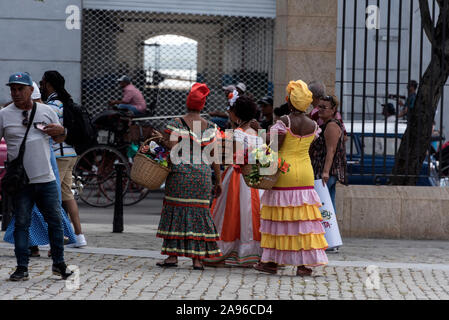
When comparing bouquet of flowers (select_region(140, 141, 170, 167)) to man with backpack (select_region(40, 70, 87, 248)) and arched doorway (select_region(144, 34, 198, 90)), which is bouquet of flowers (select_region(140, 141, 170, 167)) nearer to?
man with backpack (select_region(40, 70, 87, 248))

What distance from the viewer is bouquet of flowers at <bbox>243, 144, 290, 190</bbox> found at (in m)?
7.51

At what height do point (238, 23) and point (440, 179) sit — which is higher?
point (238, 23)

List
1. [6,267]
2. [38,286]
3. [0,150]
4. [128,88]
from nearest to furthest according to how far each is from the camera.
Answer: [38,286], [6,267], [0,150], [128,88]

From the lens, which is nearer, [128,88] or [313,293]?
[313,293]

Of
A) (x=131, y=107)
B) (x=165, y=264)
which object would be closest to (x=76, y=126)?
(x=165, y=264)

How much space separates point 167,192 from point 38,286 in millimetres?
1556

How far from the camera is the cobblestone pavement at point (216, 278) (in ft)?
21.4

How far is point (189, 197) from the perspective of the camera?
762cm

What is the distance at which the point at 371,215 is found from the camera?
10734 millimetres

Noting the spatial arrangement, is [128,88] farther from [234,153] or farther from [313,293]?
[313,293]

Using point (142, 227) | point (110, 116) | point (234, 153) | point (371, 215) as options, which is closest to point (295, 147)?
point (234, 153)

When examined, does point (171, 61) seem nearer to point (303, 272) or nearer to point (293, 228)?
point (293, 228)

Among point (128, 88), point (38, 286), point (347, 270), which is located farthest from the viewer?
point (128, 88)

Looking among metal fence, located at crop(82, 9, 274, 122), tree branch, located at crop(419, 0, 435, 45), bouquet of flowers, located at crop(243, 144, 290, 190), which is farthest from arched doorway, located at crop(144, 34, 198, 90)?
bouquet of flowers, located at crop(243, 144, 290, 190)
